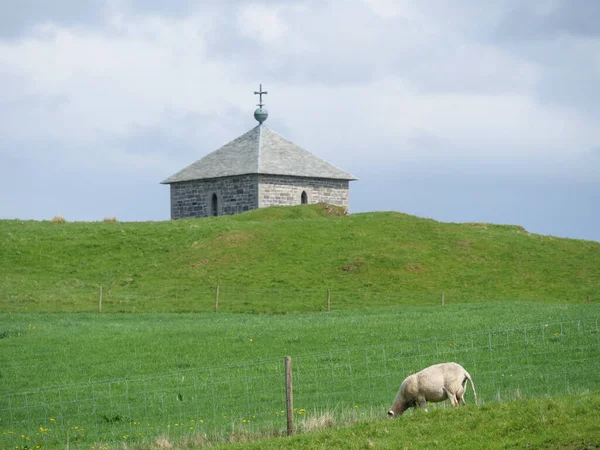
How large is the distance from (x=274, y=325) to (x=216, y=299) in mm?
11828

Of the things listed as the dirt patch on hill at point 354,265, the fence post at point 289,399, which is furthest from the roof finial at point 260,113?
the fence post at point 289,399

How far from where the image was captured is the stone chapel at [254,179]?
7612cm

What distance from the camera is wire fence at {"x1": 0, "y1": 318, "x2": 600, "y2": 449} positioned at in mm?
17516

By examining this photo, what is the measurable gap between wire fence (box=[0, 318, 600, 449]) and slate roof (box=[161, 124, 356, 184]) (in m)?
52.5

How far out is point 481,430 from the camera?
1244cm

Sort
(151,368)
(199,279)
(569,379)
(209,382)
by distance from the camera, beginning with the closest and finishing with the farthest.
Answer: (569,379) → (209,382) → (151,368) → (199,279)

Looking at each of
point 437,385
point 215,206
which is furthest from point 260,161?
point 437,385

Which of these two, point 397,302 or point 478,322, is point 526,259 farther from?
point 478,322

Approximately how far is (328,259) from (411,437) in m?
41.3

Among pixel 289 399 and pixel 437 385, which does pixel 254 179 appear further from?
pixel 437 385

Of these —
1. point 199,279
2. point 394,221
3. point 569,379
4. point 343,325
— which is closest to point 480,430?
point 569,379

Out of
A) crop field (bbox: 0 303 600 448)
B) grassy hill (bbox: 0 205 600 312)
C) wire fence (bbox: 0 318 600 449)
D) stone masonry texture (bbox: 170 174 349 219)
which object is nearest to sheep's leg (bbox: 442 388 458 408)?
crop field (bbox: 0 303 600 448)

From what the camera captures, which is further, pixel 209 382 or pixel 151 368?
pixel 151 368

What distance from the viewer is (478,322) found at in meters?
28.0
